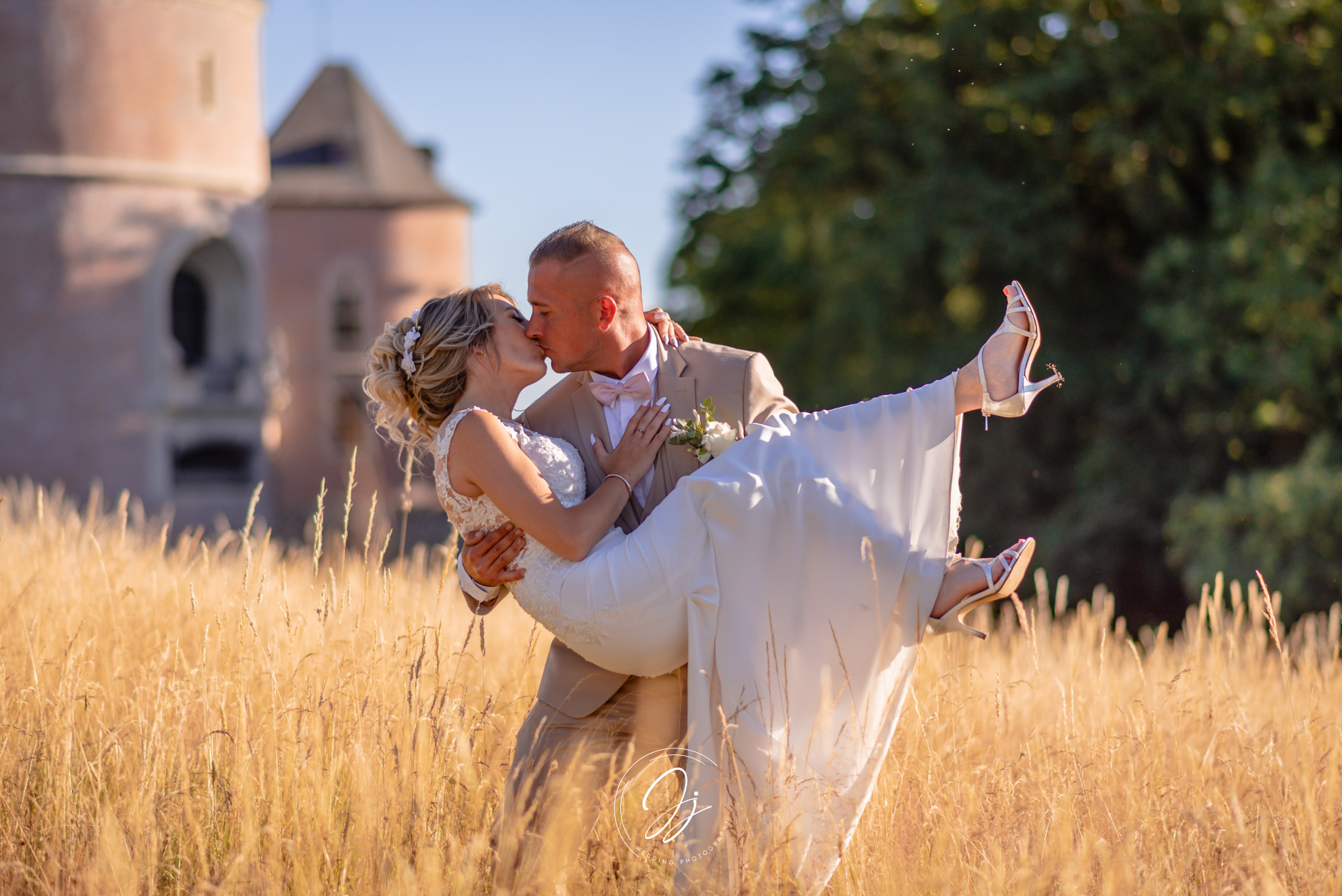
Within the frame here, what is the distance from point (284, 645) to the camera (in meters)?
4.48

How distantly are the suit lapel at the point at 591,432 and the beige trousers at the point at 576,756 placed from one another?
52 centimetres

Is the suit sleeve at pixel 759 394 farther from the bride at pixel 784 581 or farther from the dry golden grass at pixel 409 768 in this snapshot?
the dry golden grass at pixel 409 768

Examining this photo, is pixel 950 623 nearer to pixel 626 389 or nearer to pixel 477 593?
pixel 626 389

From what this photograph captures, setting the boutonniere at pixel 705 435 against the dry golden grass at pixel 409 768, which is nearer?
the dry golden grass at pixel 409 768

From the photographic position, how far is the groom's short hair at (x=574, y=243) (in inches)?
145

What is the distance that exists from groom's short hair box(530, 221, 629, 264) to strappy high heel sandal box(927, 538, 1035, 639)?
1478mm

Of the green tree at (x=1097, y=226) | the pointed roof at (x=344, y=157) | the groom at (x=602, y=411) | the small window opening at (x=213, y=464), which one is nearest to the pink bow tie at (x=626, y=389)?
the groom at (x=602, y=411)

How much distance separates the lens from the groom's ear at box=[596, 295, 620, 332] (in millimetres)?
3691

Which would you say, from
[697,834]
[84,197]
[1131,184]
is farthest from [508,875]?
[84,197]

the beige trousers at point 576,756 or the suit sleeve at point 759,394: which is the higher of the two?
the suit sleeve at point 759,394

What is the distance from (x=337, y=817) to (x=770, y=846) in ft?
4.41

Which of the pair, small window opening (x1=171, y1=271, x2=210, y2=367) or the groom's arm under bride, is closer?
the groom's arm under bride

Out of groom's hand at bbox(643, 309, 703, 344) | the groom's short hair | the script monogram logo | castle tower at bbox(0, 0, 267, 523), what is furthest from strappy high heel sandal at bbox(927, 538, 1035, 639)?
castle tower at bbox(0, 0, 267, 523)

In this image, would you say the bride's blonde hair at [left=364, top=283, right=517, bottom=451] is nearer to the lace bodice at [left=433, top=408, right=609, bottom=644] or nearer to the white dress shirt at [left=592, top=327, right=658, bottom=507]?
the lace bodice at [left=433, top=408, right=609, bottom=644]
